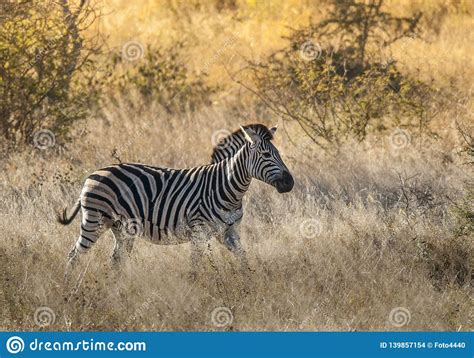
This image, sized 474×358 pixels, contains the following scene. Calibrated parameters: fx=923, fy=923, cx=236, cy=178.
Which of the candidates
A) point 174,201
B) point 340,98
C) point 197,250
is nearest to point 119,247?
point 174,201

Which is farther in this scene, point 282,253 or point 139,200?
point 282,253

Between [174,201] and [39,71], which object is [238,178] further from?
[39,71]

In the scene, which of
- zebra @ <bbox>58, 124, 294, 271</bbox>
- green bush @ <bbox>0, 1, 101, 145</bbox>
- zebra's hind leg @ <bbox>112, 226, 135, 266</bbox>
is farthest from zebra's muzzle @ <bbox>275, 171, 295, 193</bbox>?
green bush @ <bbox>0, 1, 101, 145</bbox>

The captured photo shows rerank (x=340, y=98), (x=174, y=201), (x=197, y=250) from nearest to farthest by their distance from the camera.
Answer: (x=197, y=250)
(x=174, y=201)
(x=340, y=98)

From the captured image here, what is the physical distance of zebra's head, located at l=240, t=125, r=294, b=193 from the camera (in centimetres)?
786

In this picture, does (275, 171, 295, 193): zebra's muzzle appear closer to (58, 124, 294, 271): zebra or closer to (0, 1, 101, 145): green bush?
(58, 124, 294, 271): zebra

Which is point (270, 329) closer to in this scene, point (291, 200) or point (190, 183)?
point (190, 183)

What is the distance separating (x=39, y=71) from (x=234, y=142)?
5553 millimetres

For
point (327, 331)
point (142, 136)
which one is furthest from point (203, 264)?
point (142, 136)

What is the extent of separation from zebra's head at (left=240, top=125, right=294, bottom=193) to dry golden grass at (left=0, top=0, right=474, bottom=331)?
2.33 feet

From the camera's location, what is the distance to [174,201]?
8.05m

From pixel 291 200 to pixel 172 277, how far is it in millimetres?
2799

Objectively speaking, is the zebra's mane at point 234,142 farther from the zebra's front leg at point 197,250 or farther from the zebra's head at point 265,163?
the zebra's front leg at point 197,250

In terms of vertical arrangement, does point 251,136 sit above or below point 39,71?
above
